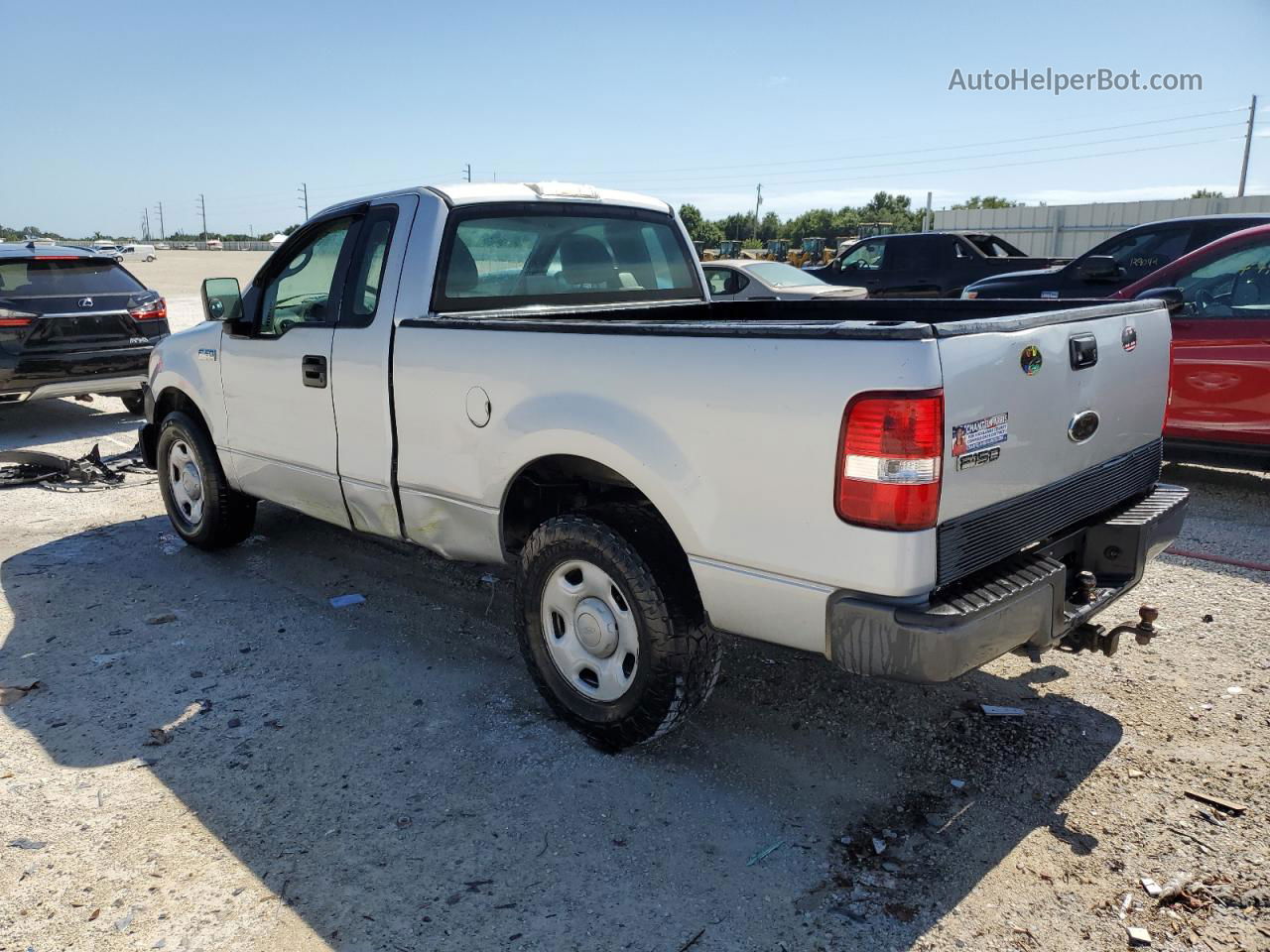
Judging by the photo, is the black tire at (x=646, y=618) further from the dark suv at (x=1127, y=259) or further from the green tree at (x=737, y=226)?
the green tree at (x=737, y=226)

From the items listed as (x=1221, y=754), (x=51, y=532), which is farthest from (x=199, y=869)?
(x=51, y=532)

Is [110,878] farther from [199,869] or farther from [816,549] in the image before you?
[816,549]

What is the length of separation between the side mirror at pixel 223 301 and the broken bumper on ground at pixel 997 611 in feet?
12.2

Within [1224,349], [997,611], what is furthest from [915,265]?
[997,611]

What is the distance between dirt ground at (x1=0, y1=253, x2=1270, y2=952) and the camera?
8.79ft

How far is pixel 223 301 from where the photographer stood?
513 centimetres

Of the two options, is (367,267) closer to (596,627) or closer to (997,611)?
(596,627)

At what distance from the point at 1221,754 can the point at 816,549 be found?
1835mm

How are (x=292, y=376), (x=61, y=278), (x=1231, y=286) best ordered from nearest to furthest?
(x=292, y=376) < (x=1231, y=286) < (x=61, y=278)

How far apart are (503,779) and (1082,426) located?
2.26 metres

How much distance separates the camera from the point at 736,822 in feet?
10.2

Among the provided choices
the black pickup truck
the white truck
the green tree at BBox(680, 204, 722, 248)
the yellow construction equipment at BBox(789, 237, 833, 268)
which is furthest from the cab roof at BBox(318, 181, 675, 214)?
the green tree at BBox(680, 204, 722, 248)

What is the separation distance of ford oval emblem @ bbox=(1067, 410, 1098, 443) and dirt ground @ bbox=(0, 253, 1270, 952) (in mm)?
1127

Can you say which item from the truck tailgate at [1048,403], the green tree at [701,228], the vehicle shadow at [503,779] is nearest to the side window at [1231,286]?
the truck tailgate at [1048,403]
